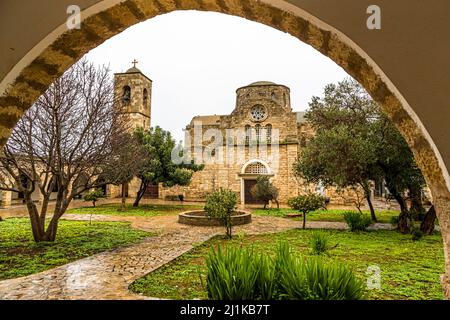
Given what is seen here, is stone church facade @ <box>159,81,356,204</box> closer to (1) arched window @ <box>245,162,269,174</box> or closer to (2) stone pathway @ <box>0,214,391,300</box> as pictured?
(1) arched window @ <box>245,162,269,174</box>

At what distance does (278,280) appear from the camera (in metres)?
3.36

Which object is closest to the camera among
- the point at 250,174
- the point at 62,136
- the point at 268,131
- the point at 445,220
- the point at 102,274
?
the point at 445,220

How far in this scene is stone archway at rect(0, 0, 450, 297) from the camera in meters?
1.48

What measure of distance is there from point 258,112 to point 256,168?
15.9 feet

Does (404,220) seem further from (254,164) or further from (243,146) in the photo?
(243,146)

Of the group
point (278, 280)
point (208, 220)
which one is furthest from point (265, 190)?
point (278, 280)

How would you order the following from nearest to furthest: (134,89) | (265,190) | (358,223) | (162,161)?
(358,223)
(162,161)
(265,190)
(134,89)

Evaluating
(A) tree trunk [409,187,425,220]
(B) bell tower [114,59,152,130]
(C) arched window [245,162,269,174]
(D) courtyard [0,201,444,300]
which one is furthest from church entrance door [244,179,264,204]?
(A) tree trunk [409,187,425,220]

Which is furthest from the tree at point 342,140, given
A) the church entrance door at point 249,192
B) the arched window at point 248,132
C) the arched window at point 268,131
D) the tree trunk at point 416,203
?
the arched window at point 248,132

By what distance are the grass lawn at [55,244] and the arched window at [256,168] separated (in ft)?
43.1

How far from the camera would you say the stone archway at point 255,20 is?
1479 millimetres

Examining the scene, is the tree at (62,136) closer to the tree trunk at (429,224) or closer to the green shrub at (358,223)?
the green shrub at (358,223)

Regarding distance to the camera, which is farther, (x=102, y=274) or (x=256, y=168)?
(x=256, y=168)
